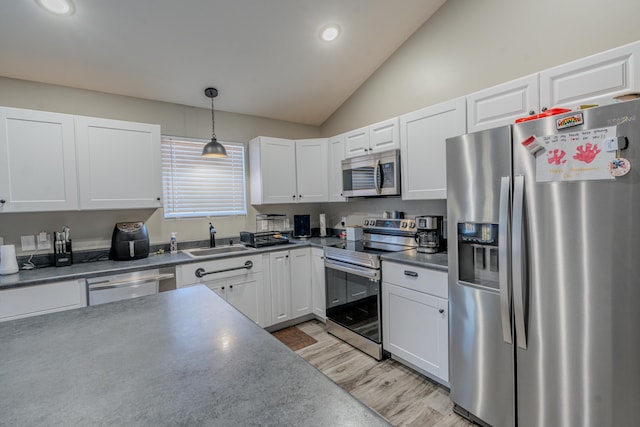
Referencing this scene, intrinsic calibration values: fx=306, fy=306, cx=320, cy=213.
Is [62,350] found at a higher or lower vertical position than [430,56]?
lower

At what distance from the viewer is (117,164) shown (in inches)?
102

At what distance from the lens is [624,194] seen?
4.15ft

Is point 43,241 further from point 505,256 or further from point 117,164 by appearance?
point 505,256

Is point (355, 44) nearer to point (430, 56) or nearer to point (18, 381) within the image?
point (430, 56)

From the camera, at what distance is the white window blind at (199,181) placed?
3.22 m

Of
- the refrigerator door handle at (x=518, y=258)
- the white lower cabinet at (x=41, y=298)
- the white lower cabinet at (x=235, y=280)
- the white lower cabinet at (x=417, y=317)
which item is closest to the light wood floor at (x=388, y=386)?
the white lower cabinet at (x=417, y=317)

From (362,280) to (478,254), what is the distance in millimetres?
1076

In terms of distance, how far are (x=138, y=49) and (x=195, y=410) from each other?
2.72 meters

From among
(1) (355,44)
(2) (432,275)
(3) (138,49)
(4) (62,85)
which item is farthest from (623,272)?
(4) (62,85)

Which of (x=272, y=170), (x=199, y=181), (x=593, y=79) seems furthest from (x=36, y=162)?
(x=593, y=79)

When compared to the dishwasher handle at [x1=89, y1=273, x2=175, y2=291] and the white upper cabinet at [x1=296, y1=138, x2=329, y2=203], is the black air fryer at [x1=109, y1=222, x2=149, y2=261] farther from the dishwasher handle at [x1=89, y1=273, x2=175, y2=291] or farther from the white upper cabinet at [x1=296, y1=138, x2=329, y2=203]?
the white upper cabinet at [x1=296, y1=138, x2=329, y2=203]

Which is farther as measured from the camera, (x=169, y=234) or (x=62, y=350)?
(x=169, y=234)

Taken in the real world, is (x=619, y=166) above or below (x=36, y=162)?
below

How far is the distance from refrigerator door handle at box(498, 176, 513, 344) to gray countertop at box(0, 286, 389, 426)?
1231 millimetres
